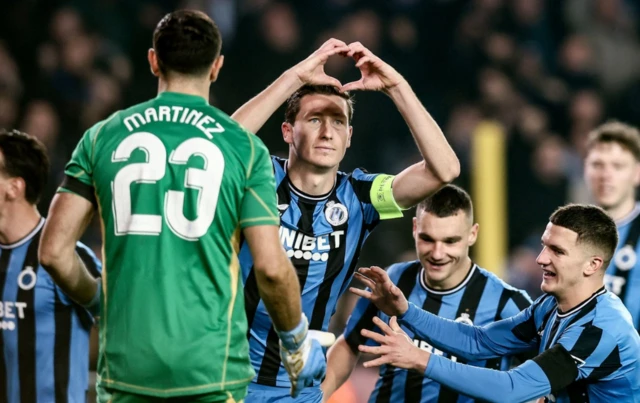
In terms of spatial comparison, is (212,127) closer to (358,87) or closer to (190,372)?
(190,372)

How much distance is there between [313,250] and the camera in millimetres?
4441

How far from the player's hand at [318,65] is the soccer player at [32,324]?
1304 mm

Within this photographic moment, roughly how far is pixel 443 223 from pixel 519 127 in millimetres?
5301

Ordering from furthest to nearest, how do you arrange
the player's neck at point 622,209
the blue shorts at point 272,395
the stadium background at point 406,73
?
the stadium background at point 406,73
the player's neck at point 622,209
the blue shorts at point 272,395

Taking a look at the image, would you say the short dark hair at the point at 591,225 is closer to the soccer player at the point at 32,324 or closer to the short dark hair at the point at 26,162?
the soccer player at the point at 32,324

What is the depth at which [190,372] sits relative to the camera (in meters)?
3.16

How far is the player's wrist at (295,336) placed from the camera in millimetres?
3352

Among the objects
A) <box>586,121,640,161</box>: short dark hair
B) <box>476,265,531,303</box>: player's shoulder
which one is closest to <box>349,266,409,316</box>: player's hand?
<box>476,265,531,303</box>: player's shoulder

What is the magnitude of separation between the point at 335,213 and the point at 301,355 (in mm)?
1191

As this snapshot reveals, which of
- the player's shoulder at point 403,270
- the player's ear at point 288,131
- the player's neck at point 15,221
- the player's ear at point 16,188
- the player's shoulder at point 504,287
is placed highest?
A: the player's ear at point 288,131

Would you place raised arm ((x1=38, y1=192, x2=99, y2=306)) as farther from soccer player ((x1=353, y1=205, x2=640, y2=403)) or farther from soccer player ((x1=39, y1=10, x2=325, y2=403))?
soccer player ((x1=353, y1=205, x2=640, y2=403))

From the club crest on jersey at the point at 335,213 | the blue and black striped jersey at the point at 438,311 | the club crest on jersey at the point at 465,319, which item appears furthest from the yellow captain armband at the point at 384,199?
the club crest on jersey at the point at 465,319

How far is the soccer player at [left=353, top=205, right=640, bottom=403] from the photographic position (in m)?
3.93

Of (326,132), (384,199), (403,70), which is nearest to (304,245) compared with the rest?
(384,199)
